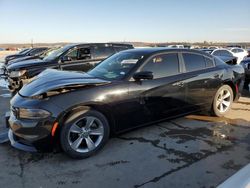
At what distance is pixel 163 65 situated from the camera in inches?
199

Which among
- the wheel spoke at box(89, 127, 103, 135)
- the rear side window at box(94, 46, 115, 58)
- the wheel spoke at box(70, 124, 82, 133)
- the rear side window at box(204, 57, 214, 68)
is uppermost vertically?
the rear side window at box(94, 46, 115, 58)

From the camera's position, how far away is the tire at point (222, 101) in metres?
5.93

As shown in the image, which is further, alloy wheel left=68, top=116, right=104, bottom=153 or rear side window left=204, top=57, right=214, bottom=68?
rear side window left=204, top=57, right=214, bottom=68

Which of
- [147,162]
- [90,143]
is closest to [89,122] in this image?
[90,143]

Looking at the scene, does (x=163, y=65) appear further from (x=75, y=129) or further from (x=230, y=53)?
(x=230, y=53)

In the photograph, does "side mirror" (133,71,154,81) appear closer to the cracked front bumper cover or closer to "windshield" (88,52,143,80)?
"windshield" (88,52,143,80)

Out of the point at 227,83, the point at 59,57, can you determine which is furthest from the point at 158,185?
the point at 59,57

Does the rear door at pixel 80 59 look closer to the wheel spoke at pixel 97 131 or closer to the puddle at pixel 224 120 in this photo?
the puddle at pixel 224 120

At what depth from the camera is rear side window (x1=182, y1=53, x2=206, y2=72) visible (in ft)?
17.7

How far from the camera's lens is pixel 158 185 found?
328 centimetres

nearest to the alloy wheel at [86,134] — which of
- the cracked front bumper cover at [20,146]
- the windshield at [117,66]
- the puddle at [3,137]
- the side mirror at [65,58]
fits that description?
the cracked front bumper cover at [20,146]

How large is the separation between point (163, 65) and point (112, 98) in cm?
132

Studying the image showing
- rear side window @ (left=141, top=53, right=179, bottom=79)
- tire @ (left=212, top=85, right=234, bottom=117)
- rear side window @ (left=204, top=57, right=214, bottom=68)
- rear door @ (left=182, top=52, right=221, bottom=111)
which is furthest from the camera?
tire @ (left=212, top=85, right=234, bottom=117)

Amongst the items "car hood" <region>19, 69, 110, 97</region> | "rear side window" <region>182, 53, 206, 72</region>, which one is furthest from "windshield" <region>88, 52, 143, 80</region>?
"rear side window" <region>182, 53, 206, 72</region>
